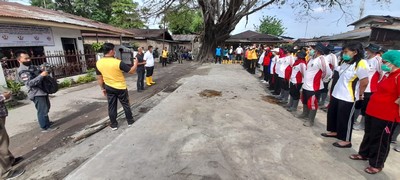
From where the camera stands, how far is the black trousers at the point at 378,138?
9.27ft

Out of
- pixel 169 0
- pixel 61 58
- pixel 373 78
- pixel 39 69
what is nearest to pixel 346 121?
pixel 373 78

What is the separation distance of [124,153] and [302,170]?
2446 millimetres

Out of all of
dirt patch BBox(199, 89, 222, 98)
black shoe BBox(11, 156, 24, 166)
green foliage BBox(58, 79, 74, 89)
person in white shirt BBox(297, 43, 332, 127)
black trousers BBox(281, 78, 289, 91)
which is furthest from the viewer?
green foliage BBox(58, 79, 74, 89)

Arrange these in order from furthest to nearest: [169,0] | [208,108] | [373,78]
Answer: [169,0] → [208,108] → [373,78]

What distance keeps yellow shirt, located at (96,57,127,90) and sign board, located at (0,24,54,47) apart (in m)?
6.82

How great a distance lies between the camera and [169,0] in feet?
55.5

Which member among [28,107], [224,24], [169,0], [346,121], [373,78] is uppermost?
[169,0]

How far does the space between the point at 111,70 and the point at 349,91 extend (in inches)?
161

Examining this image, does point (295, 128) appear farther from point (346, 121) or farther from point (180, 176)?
point (180, 176)

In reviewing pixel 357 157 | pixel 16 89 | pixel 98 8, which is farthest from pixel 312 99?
pixel 98 8

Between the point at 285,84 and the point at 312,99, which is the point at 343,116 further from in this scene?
the point at 285,84

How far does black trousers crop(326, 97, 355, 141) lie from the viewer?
351cm

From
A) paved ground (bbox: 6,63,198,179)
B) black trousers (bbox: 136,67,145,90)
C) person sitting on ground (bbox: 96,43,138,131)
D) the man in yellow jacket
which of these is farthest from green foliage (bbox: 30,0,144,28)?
person sitting on ground (bbox: 96,43,138,131)

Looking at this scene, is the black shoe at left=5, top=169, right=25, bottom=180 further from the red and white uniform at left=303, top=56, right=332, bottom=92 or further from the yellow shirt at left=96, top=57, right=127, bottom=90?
the red and white uniform at left=303, top=56, right=332, bottom=92
